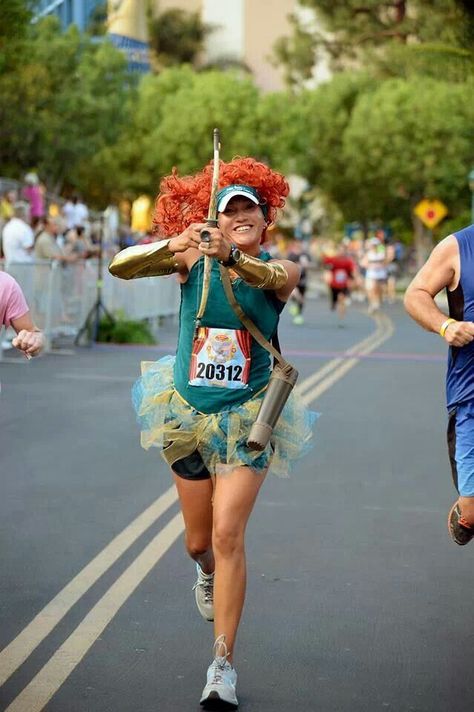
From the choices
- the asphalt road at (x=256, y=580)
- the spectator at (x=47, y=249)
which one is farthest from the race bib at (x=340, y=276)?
the asphalt road at (x=256, y=580)

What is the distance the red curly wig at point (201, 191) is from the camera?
20.2 feet

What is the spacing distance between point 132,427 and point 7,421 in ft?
3.76

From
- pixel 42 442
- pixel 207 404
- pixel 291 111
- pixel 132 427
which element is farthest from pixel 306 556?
pixel 291 111

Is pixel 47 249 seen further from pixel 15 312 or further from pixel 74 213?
pixel 15 312

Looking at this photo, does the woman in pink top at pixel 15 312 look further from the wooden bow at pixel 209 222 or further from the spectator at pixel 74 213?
the spectator at pixel 74 213

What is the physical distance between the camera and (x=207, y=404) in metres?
6.18

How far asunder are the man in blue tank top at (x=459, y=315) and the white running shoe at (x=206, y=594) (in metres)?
1.01

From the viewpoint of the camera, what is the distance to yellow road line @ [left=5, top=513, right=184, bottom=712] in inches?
231

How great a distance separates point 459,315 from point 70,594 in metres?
2.36

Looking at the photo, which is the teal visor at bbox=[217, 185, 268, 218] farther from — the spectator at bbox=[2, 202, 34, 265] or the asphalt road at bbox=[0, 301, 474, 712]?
the spectator at bbox=[2, 202, 34, 265]

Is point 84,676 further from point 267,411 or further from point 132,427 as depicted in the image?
point 132,427

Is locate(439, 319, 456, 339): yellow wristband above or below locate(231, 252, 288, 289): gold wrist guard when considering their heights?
below

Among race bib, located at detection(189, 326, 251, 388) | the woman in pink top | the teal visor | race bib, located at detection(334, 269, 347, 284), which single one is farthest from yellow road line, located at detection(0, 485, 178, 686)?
race bib, located at detection(334, 269, 347, 284)

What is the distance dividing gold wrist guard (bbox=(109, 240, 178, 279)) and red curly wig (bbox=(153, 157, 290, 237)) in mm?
268
